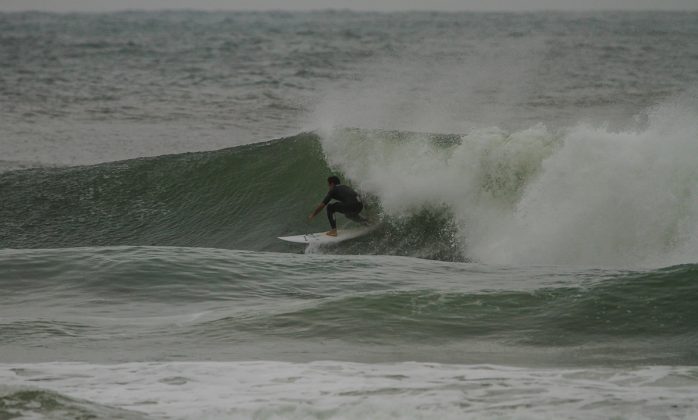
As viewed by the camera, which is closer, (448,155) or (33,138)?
(448,155)

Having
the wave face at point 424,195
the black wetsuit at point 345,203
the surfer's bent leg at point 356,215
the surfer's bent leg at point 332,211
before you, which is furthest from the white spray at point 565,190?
the surfer's bent leg at point 332,211

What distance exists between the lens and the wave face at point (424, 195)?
42.8ft

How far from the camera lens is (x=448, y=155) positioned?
16156mm

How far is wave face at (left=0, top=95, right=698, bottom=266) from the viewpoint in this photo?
13.0 m

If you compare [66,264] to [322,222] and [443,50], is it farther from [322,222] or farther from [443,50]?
[443,50]

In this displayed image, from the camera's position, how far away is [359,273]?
11648 millimetres

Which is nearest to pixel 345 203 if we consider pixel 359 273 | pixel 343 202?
pixel 343 202

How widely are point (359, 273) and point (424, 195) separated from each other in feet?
13.4

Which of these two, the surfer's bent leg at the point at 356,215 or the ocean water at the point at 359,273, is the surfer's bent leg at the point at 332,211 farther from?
the ocean water at the point at 359,273

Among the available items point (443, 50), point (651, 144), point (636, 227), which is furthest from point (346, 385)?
point (443, 50)

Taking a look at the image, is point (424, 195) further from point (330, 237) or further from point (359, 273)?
point (359, 273)

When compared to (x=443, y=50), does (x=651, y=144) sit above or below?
below

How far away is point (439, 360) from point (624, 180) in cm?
626

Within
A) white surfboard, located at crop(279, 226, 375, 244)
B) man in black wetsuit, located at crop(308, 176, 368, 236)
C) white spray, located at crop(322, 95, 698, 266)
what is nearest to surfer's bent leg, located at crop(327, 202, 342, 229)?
man in black wetsuit, located at crop(308, 176, 368, 236)
